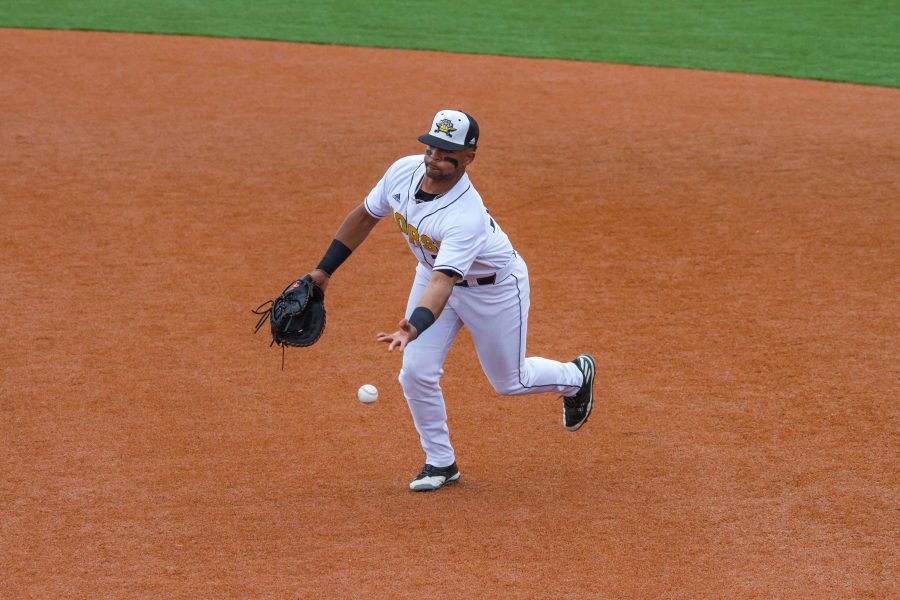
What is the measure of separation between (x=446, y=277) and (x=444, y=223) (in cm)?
26

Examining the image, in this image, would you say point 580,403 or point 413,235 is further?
point 580,403

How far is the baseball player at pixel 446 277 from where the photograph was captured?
5172mm

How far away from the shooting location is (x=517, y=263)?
5629mm

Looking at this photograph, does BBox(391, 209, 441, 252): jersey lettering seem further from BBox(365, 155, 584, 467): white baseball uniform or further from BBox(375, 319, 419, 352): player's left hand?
BBox(375, 319, 419, 352): player's left hand

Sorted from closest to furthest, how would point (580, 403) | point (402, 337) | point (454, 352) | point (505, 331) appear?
point (402, 337) → point (505, 331) → point (580, 403) → point (454, 352)

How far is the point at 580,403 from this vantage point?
19.9 feet

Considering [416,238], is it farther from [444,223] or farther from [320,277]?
[320,277]

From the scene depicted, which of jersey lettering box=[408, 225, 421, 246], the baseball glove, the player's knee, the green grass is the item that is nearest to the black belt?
jersey lettering box=[408, 225, 421, 246]

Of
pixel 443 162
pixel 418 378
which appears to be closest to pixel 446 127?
pixel 443 162

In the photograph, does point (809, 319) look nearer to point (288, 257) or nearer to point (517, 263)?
point (517, 263)

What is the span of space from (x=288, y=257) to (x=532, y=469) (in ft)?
Result: 11.3

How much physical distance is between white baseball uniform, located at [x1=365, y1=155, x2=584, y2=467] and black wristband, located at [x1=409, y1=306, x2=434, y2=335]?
33cm

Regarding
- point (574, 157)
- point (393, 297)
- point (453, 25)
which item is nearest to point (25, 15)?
point (453, 25)

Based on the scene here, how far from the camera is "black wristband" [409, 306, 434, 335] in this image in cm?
494
